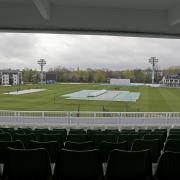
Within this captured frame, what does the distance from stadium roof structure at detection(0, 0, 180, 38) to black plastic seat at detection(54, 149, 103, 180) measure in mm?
7372

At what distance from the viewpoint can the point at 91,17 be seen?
9719mm

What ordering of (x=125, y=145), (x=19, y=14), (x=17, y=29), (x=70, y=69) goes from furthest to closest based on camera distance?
1. (x=70, y=69)
2. (x=17, y=29)
3. (x=19, y=14)
4. (x=125, y=145)

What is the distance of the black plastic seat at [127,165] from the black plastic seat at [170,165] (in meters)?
0.14

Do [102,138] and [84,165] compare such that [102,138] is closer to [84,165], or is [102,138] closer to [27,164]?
[84,165]

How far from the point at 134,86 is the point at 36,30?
4170 cm

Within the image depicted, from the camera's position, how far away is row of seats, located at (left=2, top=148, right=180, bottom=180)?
245 centimetres

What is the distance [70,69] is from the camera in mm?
47062

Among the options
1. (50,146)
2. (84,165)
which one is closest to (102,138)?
(50,146)

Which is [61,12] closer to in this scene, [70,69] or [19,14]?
[19,14]

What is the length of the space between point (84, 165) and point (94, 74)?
48.9 m

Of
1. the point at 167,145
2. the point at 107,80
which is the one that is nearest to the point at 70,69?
the point at 107,80

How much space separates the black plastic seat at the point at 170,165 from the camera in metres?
2.46

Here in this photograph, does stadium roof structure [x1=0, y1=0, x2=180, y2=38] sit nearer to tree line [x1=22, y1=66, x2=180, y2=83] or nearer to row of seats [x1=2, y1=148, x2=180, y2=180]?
row of seats [x1=2, y1=148, x2=180, y2=180]

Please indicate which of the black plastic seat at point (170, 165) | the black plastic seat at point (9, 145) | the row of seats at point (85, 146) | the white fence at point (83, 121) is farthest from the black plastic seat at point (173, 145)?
the white fence at point (83, 121)
